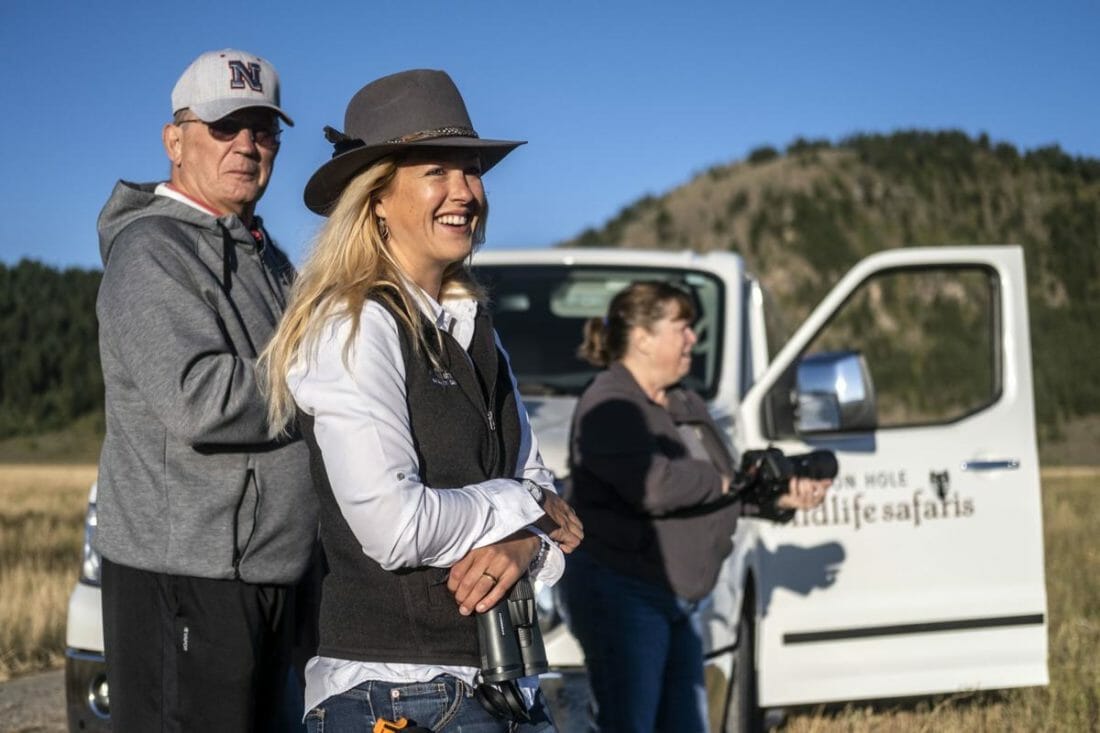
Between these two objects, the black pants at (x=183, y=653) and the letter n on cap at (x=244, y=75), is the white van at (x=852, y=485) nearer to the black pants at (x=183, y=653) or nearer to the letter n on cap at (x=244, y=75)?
the letter n on cap at (x=244, y=75)

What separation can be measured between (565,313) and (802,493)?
1879 mm

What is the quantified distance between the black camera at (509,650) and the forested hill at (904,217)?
43.3m

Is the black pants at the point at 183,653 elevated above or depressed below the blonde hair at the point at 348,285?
below

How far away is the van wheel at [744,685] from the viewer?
489cm

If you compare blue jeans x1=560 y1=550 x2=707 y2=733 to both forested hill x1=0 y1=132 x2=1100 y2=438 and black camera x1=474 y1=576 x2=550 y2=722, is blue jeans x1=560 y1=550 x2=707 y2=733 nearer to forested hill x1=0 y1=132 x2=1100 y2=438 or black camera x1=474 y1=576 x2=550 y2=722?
black camera x1=474 y1=576 x2=550 y2=722

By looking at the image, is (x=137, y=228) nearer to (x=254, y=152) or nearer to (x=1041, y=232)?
(x=254, y=152)

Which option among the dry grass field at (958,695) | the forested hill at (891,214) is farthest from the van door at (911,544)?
the forested hill at (891,214)

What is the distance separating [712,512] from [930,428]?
5.60 ft

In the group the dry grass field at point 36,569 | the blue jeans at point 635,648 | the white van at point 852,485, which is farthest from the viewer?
the dry grass field at point 36,569

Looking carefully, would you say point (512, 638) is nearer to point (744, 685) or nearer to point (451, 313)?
point (451, 313)

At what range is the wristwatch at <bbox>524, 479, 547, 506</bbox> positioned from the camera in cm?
236

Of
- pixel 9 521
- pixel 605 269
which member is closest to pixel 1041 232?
pixel 9 521

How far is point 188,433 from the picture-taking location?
9.71ft

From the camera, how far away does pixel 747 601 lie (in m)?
5.12
